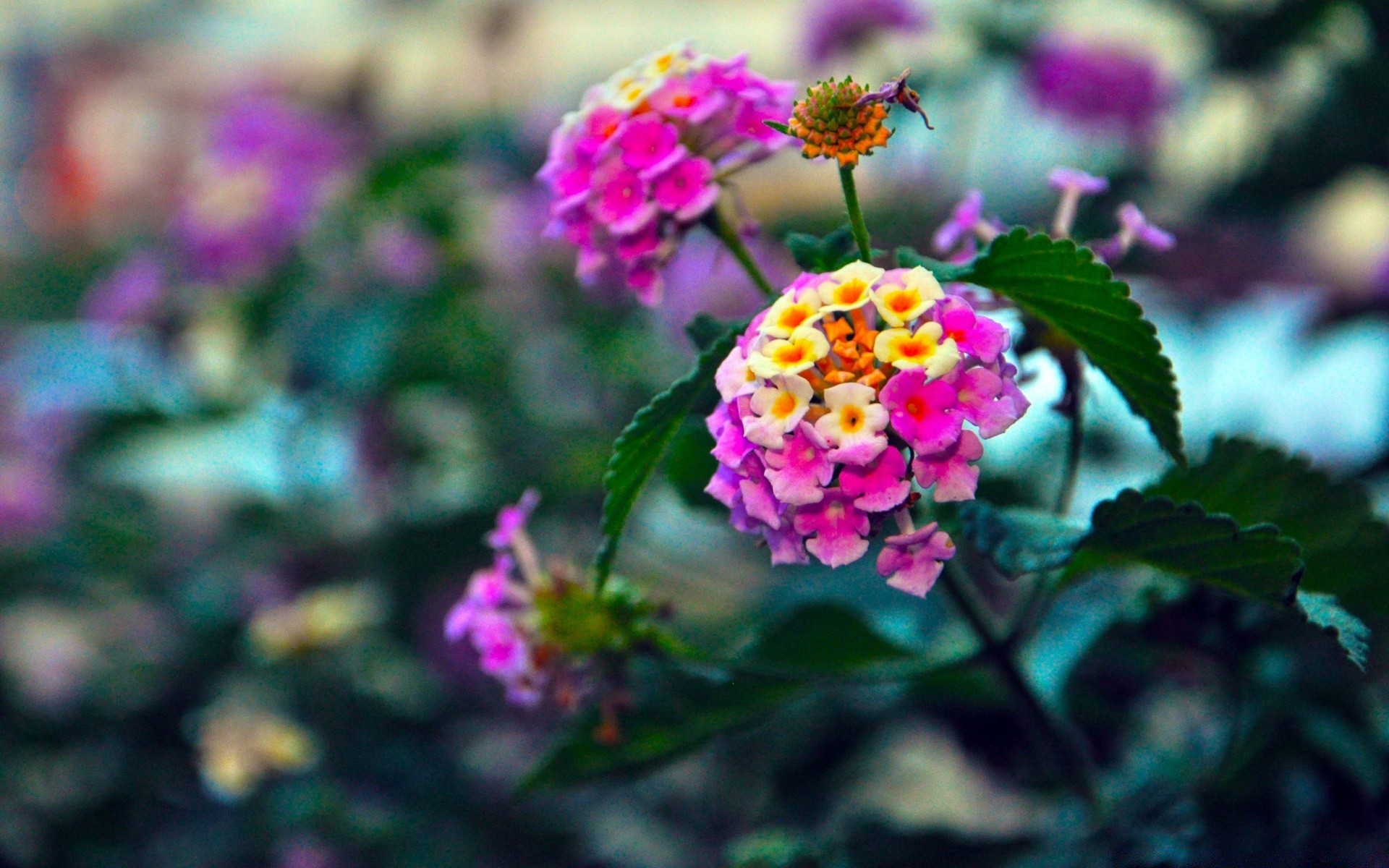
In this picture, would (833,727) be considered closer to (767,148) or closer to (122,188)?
(767,148)

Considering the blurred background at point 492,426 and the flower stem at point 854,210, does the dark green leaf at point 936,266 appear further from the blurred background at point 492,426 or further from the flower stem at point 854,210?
A: the blurred background at point 492,426

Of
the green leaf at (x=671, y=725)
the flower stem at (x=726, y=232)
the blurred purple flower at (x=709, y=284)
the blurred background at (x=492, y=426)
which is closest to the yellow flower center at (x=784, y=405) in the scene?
the flower stem at (x=726, y=232)

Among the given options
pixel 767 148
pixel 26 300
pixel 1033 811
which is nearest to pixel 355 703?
pixel 1033 811

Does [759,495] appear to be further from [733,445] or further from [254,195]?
[254,195]

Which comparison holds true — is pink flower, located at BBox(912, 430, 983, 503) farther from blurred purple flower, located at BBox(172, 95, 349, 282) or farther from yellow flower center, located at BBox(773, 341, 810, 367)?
blurred purple flower, located at BBox(172, 95, 349, 282)

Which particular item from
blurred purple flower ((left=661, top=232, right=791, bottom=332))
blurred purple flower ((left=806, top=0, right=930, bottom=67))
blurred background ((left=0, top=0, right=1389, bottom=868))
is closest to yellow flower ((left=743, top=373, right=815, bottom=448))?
blurred background ((left=0, top=0, right=1389, bottom=868))

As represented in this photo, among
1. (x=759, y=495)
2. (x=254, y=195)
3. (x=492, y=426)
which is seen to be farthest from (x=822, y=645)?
(x=254, y=195)
